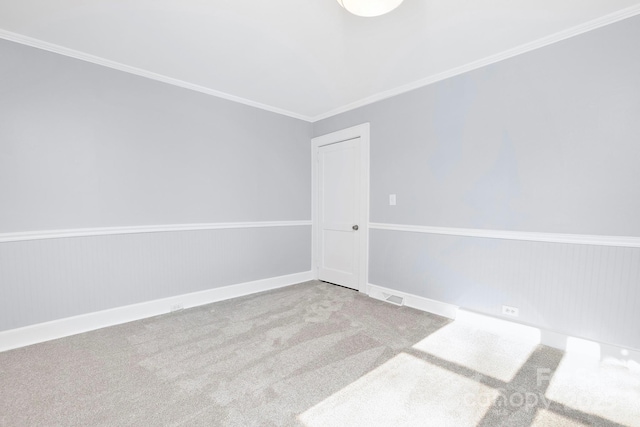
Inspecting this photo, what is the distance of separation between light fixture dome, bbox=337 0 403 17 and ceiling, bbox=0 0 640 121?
21cm

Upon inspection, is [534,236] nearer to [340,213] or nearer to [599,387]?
[599,387]

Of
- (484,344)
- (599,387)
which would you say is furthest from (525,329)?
(599,387)

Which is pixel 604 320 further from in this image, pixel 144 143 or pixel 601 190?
pixel 144 143

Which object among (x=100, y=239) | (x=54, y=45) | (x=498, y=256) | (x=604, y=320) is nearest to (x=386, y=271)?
(x=498, y=256)

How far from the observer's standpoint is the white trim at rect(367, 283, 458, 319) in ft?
9.69

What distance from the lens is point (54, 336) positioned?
2.50m

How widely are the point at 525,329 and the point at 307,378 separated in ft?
6.55

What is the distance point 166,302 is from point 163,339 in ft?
2.29

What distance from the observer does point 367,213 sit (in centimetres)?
373

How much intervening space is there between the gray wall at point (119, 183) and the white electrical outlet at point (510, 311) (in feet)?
9.14

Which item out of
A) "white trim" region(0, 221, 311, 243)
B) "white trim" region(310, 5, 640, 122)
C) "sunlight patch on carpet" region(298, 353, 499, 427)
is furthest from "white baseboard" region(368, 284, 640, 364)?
"white trim" region(310, 5, 640, 122)

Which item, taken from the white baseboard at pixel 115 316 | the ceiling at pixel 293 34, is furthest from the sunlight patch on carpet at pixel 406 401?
the ceiling at pixel 293 34

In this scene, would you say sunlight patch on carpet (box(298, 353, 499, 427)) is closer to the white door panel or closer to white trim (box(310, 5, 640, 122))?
the white door panel

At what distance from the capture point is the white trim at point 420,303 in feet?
9.69
